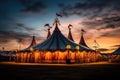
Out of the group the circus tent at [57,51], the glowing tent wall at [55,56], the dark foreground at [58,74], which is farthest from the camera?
the glowing tent wall at [55,56]

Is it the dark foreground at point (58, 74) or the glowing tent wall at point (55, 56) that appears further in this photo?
the glowing tent wall at point (55, 56)

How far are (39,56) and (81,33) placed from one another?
70.3ft

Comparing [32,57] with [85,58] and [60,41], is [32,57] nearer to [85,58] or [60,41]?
[60,41]

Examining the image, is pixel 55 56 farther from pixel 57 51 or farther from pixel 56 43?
pixel 56 43

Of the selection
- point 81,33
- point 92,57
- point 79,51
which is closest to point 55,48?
point 79,51

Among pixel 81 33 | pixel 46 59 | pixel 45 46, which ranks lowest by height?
pixel 46 59

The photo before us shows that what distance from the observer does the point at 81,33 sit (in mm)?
46250

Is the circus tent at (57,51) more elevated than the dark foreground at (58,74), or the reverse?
the circus tent at (57,51)

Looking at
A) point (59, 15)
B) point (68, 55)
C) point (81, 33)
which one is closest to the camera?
point (68, 55)

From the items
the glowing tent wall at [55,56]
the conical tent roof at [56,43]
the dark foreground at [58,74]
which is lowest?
the dark foreground at [58,74]

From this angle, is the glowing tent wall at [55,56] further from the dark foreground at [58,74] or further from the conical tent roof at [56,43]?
the dark foreground at [58,74]

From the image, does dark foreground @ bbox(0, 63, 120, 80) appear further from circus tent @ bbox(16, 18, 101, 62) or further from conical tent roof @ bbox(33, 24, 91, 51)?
conical tent roof @ bbox(33, 24, 91, 51)

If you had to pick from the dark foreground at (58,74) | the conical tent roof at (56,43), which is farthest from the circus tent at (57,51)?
the dark foreground at (58,74)

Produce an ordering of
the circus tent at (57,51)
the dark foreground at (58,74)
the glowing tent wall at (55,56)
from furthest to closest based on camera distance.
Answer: the glowing tent wall at (55,56) → the circus tent at (57,51) → the dark foreground at (58,74)
